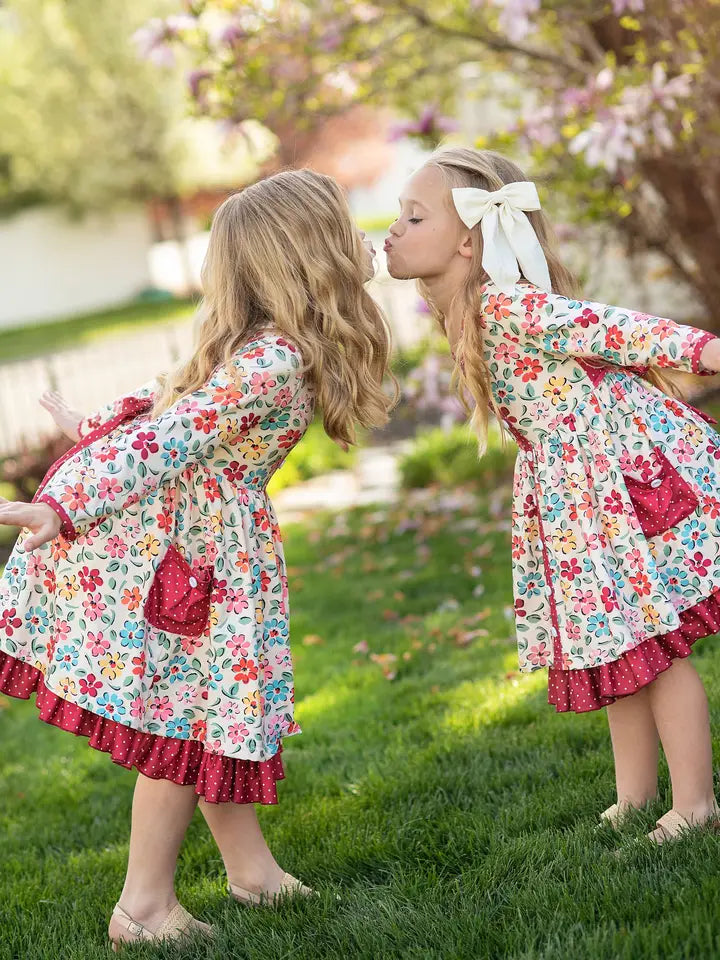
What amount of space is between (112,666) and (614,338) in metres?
1.21

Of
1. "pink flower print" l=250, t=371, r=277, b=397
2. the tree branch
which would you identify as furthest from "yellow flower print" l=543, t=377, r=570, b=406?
the tree branch

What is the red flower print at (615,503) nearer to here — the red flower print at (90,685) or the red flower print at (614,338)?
the red flower print at (614,338)

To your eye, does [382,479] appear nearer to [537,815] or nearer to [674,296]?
[674,296]

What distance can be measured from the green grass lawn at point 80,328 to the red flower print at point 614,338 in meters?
17.3

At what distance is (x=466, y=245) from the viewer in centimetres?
264

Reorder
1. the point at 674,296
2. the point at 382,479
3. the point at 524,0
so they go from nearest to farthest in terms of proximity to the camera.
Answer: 1. the point at 524,0
2. the point at 382,479
3. the point at 674,296

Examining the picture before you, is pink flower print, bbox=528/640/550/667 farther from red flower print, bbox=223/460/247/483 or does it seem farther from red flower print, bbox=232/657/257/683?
red flower print, bbox=223/460/247/483

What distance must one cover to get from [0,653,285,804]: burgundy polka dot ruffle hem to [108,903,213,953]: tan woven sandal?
0.28m

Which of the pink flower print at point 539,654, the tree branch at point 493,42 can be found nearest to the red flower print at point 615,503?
the pink flower print at point 539,654

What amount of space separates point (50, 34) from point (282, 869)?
26180 millimetres

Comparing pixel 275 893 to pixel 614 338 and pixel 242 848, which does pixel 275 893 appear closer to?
pixel 242 848

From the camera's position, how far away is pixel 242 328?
2.55m

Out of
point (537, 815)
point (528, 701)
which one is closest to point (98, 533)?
point (537, 815)

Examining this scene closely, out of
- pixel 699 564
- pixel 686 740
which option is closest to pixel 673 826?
pixel 686 740
